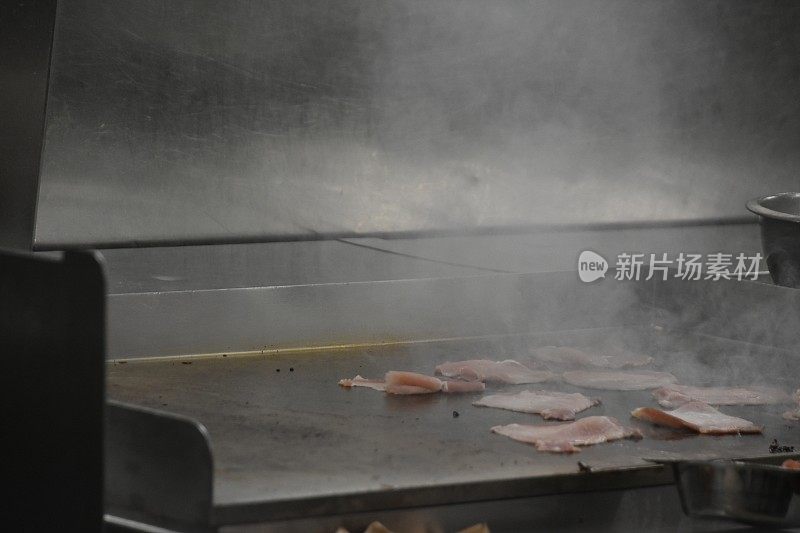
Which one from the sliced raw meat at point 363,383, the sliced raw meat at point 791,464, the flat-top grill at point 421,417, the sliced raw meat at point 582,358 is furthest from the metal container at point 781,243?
the sliced raw meat at point 363,383

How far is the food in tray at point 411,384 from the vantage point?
223 centimetres

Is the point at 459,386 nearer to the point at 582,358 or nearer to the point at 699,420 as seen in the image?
the point at 582,358

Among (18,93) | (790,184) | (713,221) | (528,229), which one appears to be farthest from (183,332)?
(790,184)

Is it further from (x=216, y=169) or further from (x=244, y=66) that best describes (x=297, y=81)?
(x=216, y=169)

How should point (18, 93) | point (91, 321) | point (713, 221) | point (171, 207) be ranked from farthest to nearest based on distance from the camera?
point (713, 221) → point (171, 207) → point (18, 93) → point (91, 321)

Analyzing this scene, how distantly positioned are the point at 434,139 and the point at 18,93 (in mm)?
1155

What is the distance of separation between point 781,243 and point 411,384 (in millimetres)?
915

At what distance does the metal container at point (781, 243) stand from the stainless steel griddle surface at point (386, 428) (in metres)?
0.26

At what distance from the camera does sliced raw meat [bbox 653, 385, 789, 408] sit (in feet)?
7.38

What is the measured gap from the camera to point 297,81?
2838mm

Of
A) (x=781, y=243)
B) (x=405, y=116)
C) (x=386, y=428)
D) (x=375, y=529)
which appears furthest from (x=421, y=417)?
(x=405, y=116)

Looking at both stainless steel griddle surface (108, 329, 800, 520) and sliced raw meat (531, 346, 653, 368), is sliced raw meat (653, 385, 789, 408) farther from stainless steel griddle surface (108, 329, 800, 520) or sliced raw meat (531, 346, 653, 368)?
sliced raw meat (531, 346, 653, 368)

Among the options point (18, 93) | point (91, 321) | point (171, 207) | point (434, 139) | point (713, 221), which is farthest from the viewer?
point (713, 221)

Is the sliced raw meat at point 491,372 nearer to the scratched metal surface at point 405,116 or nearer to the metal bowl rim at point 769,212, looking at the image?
the metal bowl rim at point 769,212
